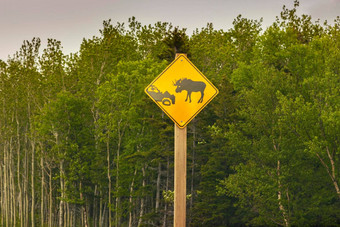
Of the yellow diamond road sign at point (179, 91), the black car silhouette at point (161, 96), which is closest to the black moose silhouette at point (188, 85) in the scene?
the yellow diamond road sign at point (179, 91)

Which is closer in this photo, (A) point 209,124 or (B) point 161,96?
(B) point 161,96

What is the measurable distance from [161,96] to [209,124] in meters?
28.8

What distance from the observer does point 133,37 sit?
45.1 meters

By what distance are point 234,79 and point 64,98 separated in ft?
45.0

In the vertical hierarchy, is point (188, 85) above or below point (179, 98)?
above

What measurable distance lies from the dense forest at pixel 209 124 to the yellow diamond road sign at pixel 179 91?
67.1 ft

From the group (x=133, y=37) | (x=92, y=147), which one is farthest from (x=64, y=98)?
(x=133, y=37)

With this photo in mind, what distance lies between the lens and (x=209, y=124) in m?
34.9

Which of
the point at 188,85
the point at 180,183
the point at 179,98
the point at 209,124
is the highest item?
the point at 209,124

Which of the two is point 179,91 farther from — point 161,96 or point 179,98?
point 161,96

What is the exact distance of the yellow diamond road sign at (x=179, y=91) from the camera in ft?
20.6

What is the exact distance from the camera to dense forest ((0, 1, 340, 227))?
96.3 feet

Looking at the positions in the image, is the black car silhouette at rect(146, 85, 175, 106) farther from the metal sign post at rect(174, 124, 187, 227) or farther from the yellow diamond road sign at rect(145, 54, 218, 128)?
the metal sign post at rect(174, 124, 187, 227)

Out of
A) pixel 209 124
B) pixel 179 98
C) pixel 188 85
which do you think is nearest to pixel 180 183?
pixel 179 98
